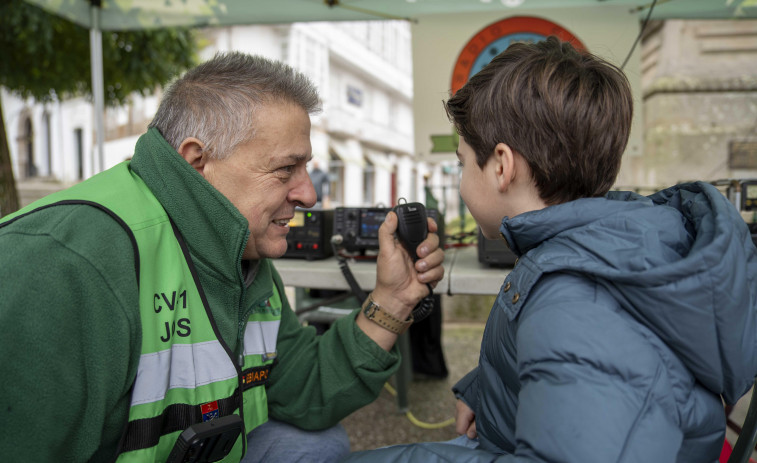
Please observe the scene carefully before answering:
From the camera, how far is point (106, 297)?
35.0 inches

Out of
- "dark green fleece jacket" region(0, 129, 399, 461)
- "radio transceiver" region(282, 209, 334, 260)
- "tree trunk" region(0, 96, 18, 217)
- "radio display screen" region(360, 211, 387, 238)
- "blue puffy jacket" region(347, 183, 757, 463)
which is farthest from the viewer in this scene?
"tree trunk" region(0, 96, 18, 217)

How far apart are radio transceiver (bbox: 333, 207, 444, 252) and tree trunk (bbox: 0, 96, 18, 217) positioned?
503cm

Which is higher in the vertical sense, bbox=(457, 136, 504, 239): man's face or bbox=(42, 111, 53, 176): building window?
bbox=(42, 111, 53, 176): building window

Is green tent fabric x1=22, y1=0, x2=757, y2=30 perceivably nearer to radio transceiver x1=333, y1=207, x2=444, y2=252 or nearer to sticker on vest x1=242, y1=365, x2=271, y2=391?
radio transceiver x1=333, y1=207, x2=444, y2=252

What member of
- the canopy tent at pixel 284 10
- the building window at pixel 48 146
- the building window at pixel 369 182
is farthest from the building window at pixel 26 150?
the canopy tent at pixel 284 10

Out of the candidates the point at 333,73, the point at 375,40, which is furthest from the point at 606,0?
the point at 375,40

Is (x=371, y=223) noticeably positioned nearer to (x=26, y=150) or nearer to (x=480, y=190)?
(x=480, y=190)

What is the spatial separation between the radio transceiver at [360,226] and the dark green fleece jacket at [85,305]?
1.05 metres

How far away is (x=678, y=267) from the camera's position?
69cm

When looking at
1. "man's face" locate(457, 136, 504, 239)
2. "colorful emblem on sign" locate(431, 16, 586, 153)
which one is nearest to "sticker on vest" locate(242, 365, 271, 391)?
"man's face" locate(457, 136, 504, 239)

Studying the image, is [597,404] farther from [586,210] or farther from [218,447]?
[218,447]

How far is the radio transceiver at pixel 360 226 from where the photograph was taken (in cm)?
219

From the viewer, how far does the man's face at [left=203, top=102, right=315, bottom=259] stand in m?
→ 1.16

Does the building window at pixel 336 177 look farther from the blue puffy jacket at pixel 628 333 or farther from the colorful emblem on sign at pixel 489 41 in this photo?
the blue puffy jacket at pixel 628 333
